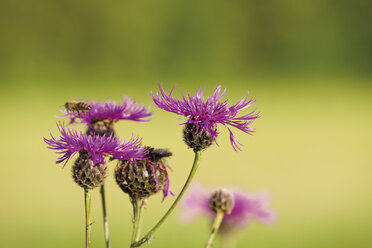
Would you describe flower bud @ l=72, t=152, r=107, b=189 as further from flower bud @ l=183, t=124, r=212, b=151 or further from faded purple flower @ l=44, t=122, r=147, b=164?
flower bud @ l=183, t=124, r=212, b=151

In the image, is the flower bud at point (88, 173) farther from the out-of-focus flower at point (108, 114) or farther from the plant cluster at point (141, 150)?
the out-of-focus flower at point (108, 114)

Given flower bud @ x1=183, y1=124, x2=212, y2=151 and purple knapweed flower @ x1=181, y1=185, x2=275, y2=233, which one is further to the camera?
purple knapweed flower @ x1=181, y1=185, x2=275, y2=233

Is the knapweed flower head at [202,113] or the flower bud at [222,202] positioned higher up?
the knapweed flower head at [202,113]

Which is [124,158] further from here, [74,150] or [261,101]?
[261,101]

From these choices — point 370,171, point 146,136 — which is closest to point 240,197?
point 370,171

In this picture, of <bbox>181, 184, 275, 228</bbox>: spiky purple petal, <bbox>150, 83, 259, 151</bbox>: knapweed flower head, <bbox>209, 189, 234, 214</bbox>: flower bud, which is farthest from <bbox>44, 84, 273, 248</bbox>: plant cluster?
<bbox>181, 184, 275, 228</bbox>: spiky purple petal

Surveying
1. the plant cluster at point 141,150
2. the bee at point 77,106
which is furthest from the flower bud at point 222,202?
the bee at point 77,106

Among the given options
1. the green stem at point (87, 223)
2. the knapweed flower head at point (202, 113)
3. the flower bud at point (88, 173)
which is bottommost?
the green stem at point (87, 223)

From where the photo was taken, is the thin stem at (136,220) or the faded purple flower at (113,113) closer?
the thin stem at (136,220)
